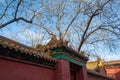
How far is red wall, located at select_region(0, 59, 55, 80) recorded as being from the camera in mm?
5238

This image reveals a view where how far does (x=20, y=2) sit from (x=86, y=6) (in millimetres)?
5313

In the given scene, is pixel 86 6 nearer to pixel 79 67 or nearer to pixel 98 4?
pixel 98 4

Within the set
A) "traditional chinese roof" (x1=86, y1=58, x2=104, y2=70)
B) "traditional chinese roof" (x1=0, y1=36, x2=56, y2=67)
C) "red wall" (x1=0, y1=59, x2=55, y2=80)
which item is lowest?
"red wall" (x1=0, y1=59, x2=55, y2=80)

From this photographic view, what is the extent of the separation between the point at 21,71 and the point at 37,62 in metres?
0.87

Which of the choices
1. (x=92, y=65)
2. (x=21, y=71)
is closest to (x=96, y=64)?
(x=92, y=65)

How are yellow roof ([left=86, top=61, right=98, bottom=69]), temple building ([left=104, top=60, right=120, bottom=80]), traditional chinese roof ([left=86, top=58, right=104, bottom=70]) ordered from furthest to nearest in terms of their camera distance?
temple building ([left=104, top=60, right=120, bottom=80])
yellow roof ([left=86, top=61, right=98, bottom=69])
traditional chinese roof ([left=86, top=58, right=104, bottom=70])

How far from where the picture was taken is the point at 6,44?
5.17m

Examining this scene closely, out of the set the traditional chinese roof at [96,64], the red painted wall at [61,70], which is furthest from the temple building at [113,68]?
the red painted wall at [61,70]

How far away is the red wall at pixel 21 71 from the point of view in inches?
206

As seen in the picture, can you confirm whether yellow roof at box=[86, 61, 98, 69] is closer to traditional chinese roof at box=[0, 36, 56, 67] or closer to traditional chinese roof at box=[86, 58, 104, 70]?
traditional chinese roof at box=[86, 58, 104, 70]

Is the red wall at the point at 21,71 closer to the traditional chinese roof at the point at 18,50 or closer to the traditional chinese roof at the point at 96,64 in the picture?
the traditional chinese roof at the point at 18,50

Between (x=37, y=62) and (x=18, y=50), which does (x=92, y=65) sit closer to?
(x=37, y=62)

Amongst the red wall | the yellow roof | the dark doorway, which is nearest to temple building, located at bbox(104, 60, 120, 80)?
the yellow roof

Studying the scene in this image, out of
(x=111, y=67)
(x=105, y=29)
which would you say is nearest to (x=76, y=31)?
(x=105, y=29)
